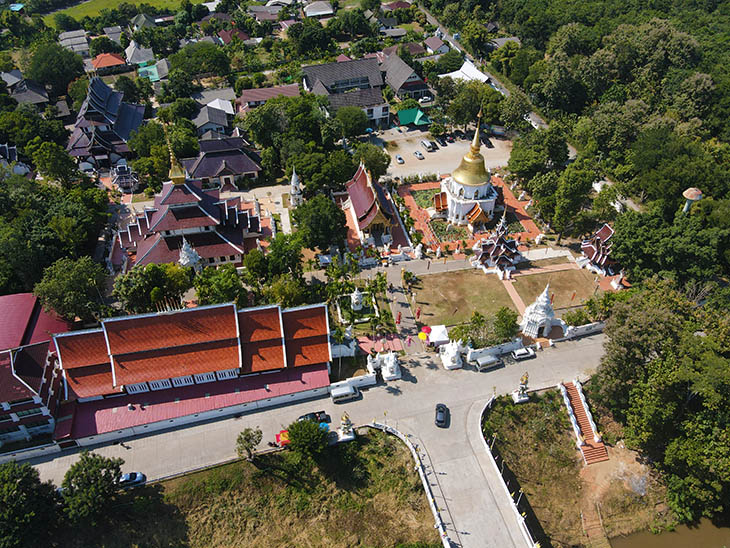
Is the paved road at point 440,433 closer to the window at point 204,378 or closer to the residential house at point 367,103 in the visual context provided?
the window at point 204,378

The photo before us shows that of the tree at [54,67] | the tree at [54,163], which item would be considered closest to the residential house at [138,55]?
the tree at [54,67]

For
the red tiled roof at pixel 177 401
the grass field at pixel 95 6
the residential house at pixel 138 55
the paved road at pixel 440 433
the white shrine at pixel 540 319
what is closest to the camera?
the paved road at pixel 440 433

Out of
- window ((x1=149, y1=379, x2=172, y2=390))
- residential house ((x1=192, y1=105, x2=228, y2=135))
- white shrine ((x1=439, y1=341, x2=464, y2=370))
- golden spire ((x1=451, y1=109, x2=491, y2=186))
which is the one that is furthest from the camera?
residential house ((x1=192, y1=105, x2=228, y2=135))

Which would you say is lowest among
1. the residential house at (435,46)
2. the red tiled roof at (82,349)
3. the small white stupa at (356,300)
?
the small white stupa at (356,300)

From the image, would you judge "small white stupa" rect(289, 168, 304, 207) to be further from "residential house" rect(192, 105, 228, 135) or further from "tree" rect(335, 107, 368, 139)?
"residential house" rect(192, 105, 228, 135)

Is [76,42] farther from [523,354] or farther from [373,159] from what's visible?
[523,354]

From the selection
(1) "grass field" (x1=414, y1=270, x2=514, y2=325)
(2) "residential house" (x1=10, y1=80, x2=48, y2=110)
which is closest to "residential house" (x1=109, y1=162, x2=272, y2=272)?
(1) "grass field" (x1=414, y1=270, x2=514, y2=325)
